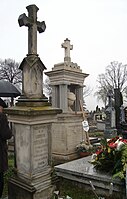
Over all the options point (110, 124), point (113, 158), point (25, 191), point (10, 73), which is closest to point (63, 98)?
point (113, 158)

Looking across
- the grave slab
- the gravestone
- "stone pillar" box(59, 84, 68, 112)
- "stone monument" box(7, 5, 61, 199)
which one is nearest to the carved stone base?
"stone monument" box(7, 5, 61, 199)

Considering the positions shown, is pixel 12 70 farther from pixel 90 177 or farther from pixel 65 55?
pixel 90 177

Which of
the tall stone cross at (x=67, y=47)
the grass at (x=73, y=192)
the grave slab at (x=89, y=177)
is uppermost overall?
the tall stone cross at (x=67, y=47)

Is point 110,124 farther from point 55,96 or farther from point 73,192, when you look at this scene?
point 73,192

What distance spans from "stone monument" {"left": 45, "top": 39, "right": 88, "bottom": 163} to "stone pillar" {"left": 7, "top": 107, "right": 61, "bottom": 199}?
3.94 m

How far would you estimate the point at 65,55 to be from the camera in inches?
358

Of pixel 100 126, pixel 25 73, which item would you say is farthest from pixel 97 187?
pixel 100 126

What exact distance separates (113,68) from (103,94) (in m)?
6.13

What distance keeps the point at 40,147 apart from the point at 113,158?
66.1 inches

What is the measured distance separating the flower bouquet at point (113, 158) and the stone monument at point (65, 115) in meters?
3.26

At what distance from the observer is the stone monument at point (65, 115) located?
816 centimetres

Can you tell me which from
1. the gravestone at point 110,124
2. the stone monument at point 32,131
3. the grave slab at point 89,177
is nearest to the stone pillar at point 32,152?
the stone monument at point 32,131

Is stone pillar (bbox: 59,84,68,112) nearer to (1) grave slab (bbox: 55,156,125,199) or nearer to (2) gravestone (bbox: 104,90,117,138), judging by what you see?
(1) grave slab (bbox: 55,156,125,199)

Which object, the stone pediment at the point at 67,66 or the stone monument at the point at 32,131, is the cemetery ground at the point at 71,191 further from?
the stone pediment at the point at 67,66
